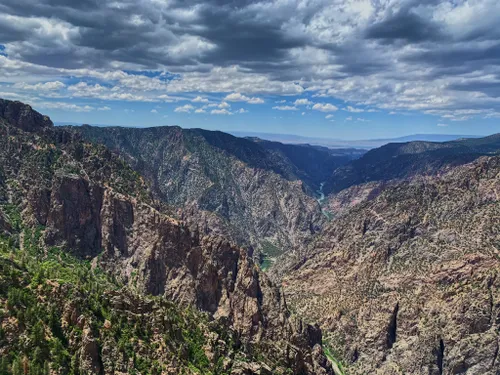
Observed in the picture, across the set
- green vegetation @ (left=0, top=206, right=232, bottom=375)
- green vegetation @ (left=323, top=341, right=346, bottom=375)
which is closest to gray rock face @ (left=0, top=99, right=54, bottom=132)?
green vegetation @ (left=0, top=206, right=232, bottom=375)

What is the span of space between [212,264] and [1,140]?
9292 centimetres

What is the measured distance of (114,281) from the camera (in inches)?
5408

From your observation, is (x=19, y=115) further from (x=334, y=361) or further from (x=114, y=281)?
(x=334, y=361)

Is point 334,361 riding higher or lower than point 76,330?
lower

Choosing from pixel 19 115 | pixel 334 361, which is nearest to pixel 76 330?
pixel 334 361

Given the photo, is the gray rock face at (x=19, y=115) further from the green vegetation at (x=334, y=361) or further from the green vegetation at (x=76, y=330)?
the green vegetation at (x=334, y=361)

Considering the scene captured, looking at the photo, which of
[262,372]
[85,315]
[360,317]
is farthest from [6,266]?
[360,317]

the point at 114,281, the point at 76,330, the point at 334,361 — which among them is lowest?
the point at 334,361

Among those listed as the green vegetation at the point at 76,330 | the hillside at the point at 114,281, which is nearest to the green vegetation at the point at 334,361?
the hillside at the point at 114,281

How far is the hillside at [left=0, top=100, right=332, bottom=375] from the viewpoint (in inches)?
2954

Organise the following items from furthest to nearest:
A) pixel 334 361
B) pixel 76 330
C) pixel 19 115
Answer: pixel 19 115 → pixel 334 361 → pixel 76 330

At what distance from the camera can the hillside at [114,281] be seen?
7504 centimetres

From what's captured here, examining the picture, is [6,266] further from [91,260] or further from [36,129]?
[36,129]

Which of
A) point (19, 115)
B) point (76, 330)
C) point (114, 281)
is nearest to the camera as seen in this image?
point (76, 330)
